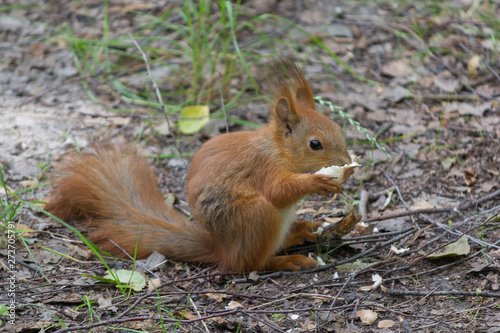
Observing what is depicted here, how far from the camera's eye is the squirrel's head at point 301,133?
2918 millimetres

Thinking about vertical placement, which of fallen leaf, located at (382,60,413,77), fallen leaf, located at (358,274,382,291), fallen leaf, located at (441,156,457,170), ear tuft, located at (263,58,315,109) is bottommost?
fallen leaf, located at (441,156,457,170)

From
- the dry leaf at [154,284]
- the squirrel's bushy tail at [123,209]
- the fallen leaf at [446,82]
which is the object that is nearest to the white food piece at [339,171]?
the squirrel's bushy tail at [123,209]

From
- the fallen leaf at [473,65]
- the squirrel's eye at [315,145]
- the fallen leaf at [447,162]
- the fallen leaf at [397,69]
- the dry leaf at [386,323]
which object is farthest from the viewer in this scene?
the fallen leaf at [397,69]

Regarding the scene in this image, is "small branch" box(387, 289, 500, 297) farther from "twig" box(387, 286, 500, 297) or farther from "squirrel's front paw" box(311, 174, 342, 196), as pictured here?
"squirrel's front paw" box(311, 174, 342, 196)

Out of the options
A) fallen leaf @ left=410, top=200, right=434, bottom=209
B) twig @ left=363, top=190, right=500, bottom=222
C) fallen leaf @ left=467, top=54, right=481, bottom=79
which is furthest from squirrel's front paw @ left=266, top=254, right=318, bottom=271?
fallen leaf @ left=467, top=54, right=481, bottom=79

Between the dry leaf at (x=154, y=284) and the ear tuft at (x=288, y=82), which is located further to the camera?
the ear tuft at (x=288, y=82)

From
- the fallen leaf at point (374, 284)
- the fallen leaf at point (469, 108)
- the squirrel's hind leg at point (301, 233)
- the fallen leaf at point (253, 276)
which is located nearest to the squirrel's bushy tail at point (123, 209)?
the fallen leaf at point (253, 276)

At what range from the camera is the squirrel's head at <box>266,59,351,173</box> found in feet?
9.57

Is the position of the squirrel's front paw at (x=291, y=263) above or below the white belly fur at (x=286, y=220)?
below

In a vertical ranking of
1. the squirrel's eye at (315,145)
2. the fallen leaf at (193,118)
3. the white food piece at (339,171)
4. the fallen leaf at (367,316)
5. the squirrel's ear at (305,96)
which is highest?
the squirrel's ear at (305,96)

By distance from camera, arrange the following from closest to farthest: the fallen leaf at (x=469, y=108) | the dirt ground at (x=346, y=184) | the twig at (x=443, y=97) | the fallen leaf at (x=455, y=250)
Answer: the dirt ground at (x=346, y=184)
the fallen leaf at (x=455, y=250)
the fallen leaf at (x=469, y=108)
the twig at (x=443, y=97)

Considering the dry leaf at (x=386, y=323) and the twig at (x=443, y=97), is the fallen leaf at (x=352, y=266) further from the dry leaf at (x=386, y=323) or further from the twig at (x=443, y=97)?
the twig at (x=443, y=97)

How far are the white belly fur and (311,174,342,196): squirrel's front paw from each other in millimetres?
262

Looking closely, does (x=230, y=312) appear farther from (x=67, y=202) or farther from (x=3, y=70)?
(x=3, y=70)
